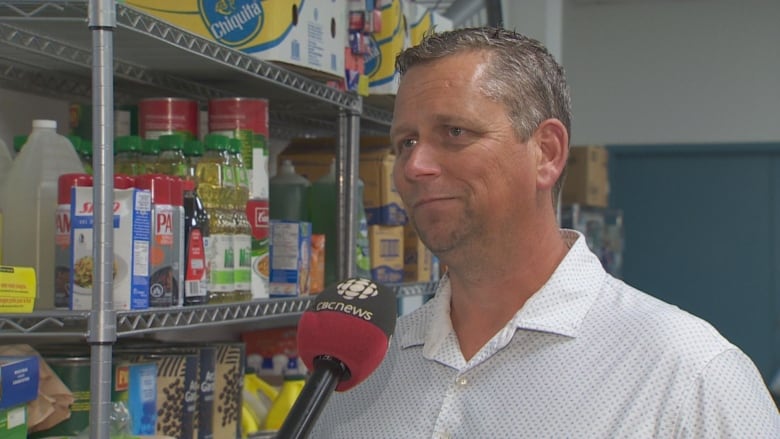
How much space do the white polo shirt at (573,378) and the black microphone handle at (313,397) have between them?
0.81ft

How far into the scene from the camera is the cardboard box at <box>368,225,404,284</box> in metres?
2.99

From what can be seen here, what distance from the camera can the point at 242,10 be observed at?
7.61ft

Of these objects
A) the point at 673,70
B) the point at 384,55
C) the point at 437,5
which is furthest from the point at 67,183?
the point at 673,70

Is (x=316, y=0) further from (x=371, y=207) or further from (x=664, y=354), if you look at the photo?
(x=664, y=354)

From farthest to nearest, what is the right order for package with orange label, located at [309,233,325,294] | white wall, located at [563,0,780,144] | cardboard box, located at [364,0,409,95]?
white wall, located at [563,0,780,144] → cardboard box, located at [364,0,409,95] → package with orange label, located at [309,233,325,294]

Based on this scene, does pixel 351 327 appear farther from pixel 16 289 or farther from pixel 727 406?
pixel 16 289

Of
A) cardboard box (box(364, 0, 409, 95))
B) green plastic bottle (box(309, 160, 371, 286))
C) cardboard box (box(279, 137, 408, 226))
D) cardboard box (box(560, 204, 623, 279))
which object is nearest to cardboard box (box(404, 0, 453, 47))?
cardboard box (box(364, 0, 409, 95))

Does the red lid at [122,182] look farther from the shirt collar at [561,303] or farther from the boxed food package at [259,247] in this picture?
the shirt collar at [561,303]

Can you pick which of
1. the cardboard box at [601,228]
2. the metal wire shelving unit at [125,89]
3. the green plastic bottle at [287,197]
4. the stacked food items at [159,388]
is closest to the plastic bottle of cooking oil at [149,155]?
the metal wire shelving unit at [125,89]

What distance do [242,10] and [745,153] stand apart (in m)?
5.92

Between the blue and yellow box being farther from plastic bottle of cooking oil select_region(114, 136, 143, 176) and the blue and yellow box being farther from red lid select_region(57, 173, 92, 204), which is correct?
red lid select_region(57, 173, 92, 204)

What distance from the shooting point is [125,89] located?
8.38 feet

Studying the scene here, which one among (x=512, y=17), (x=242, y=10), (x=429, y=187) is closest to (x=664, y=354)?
(x=429, y=187)

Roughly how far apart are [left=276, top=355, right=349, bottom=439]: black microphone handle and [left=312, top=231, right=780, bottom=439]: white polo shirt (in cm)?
25
